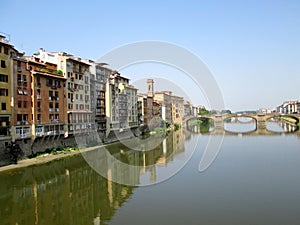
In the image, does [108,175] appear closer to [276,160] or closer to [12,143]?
[12,143]

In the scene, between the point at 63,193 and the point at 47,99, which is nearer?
the point at 63,193

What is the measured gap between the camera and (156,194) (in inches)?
556

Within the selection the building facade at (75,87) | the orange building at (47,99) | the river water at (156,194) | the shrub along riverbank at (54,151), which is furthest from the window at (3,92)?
the building facade at (75,87)

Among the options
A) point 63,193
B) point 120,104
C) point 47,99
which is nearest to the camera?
point 63,193

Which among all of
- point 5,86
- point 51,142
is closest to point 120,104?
point 51,142

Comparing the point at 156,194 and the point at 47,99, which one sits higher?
the point at 47,99

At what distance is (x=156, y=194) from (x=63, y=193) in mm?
4730

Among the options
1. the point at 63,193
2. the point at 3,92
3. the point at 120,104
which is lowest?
the point at 63,193

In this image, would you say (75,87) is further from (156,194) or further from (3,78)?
(156,194)

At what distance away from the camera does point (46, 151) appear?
76.6ft

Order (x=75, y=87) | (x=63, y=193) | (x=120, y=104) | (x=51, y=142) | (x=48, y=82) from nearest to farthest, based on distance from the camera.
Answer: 1. (x=63, y=193)
2. (x=48, y=82)
3. (x=51, y=142)
4. (x=75, y=87)
5. (x=120, y=104)

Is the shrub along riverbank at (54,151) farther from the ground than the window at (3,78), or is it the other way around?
the window at (3,78)

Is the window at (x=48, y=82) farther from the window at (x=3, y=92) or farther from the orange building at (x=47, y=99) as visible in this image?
the window at (x=3, y=92)

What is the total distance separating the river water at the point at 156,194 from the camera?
11.1 metres
